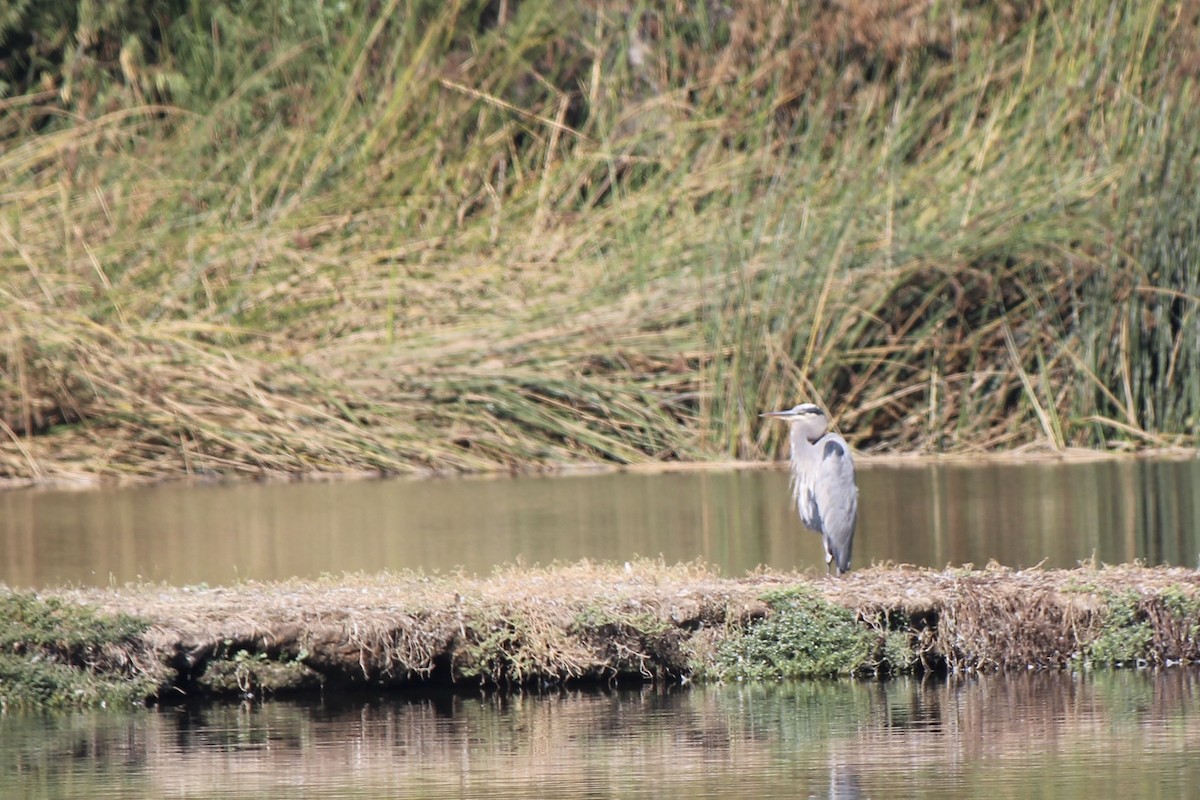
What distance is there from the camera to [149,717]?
20.6 feet

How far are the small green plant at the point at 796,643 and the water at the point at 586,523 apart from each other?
177cm

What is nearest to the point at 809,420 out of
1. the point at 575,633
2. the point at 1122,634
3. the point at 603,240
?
the point at 1122,634

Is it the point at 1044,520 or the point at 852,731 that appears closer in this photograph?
the point at 852,731

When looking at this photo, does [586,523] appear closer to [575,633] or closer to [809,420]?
[809,420]

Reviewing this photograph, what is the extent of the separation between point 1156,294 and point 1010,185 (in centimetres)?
135

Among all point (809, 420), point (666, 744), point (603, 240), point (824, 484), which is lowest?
point (666, 744)

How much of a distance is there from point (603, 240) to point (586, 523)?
4.10 m

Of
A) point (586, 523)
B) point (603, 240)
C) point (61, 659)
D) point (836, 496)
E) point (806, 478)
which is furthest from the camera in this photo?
point (603, 240)

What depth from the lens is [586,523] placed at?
10117 mm

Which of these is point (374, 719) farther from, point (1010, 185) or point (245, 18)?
point (245, 18)

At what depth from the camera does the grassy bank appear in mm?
12516

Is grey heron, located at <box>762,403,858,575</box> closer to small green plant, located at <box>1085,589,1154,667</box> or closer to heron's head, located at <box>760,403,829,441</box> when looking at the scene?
heron's head, located at <box>760,403,829,441</box>

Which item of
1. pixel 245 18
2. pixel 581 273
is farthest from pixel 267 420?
pixel 245 18

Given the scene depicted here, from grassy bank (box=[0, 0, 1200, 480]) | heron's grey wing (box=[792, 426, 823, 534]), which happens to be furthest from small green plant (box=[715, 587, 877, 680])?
grassy bank (box=[0, 0, 1200, 480])
